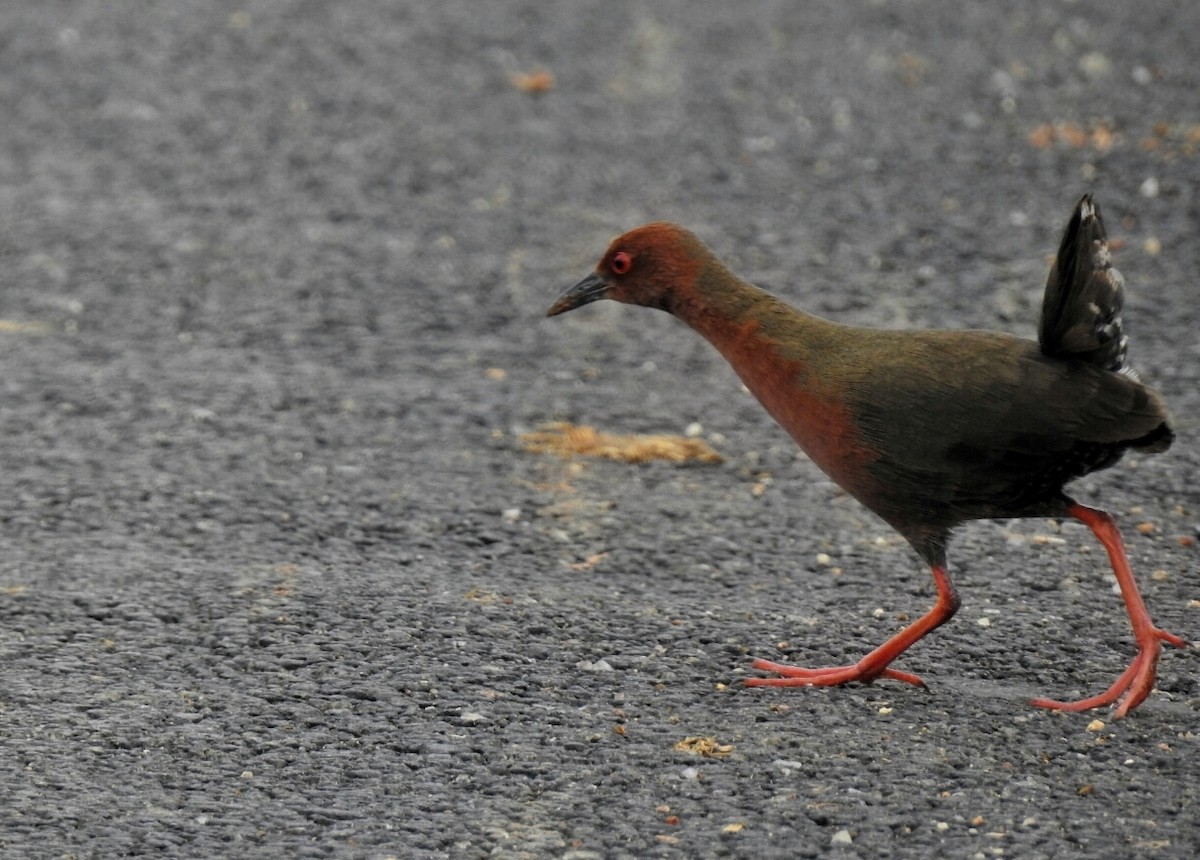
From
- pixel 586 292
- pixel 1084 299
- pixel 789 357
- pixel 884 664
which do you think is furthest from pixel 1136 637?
pixel 586 292

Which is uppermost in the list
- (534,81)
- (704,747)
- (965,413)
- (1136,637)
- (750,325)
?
(534,81)

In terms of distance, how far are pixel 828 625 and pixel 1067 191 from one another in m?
4.07

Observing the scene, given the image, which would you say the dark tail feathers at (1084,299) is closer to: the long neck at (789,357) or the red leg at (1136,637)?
the red leg at (1136,637)

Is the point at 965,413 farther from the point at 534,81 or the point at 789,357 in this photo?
the point at 534,81

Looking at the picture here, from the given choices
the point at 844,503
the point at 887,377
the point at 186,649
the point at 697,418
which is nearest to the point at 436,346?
the point at 697,418

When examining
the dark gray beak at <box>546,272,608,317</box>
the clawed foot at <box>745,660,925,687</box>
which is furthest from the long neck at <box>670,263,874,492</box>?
the clawed foot at <box>745,660,925,687</box>

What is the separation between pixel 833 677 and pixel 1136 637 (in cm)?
79

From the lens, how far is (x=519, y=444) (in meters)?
5.93

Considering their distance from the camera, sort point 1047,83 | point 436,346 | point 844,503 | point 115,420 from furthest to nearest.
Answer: point 1047,83, point 436,346, point 115,420, point 844,503

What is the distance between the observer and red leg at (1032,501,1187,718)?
156 inches

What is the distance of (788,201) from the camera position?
26.5 ft

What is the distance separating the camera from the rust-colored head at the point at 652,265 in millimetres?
4445

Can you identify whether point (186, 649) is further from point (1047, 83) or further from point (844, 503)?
point (1047, 83)

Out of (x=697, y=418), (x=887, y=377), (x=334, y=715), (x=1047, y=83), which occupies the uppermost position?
(x=1047, y=83)
